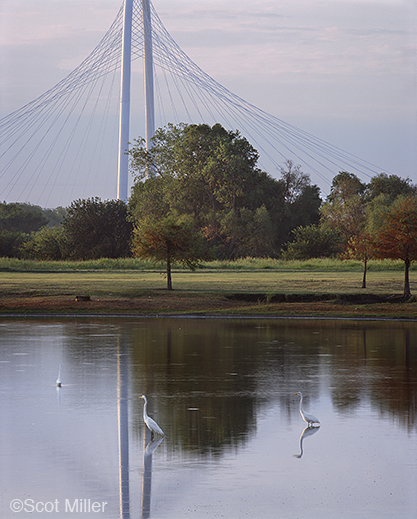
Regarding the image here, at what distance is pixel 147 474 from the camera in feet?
22.5

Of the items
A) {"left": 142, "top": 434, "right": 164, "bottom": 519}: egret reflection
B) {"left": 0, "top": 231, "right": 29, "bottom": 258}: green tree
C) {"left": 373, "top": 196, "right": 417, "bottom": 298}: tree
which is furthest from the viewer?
{"left": 0, "top": 231, "right": 29, "bottom": 258}: green tree

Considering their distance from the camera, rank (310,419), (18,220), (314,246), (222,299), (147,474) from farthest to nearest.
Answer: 1. (18,220)
2. (314,246)
3. (222,299)
4. (310,419)
5. (147,474)

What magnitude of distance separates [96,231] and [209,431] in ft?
221

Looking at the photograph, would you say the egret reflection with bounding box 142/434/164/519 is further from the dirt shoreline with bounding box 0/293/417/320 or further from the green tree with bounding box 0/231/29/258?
the green tree with bounding box 0/231/29/258

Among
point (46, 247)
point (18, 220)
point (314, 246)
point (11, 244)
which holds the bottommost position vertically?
point (314, 246)

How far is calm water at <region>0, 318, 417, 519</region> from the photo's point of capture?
20.0 ft

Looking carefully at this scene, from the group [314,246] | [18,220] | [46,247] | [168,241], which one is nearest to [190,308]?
[168,241]

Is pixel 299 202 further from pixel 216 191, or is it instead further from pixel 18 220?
pixel 18 220

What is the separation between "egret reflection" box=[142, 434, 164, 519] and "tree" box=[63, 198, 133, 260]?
6539 cm

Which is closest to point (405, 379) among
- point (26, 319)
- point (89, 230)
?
point (26, 319)

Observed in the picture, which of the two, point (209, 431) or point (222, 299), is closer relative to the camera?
point (209, 431)

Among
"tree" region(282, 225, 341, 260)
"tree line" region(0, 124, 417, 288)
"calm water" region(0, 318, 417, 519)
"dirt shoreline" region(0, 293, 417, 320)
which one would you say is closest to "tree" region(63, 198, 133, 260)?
"tree line" region(0, 124, 417, 288)

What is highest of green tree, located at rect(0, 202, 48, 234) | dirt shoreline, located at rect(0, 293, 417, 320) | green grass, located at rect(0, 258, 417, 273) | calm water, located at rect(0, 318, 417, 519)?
green tree, located at rect(0, 202, 48, 234)

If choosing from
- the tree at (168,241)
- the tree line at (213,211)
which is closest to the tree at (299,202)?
the tree line at (213,211)
